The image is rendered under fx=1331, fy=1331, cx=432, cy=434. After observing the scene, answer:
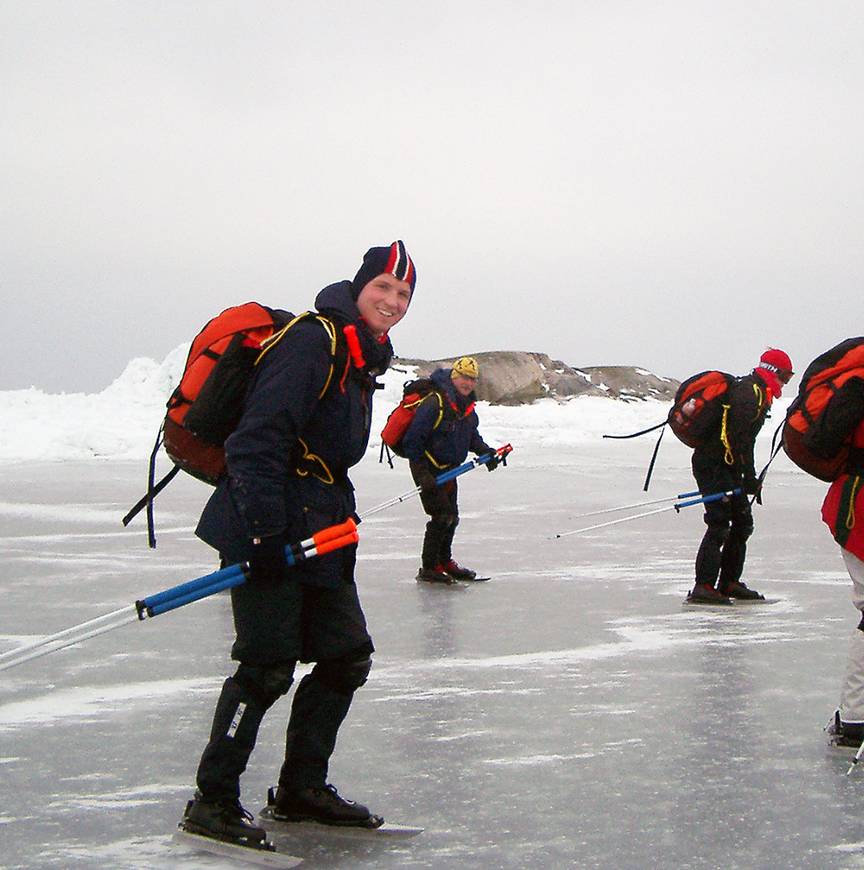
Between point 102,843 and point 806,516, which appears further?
point 806,516

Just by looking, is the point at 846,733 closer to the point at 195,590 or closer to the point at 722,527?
the point at 195,590

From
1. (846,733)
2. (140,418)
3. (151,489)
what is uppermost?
(151,489)

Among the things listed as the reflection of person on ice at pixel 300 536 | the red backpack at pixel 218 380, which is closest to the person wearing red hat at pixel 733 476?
the reflection of person on ice at pixel 300 536

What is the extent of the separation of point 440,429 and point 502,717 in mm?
4957

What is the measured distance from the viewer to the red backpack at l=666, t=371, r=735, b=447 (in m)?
8.78

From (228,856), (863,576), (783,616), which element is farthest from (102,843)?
(783,616)

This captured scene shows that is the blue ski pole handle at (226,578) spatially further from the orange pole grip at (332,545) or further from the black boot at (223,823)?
the black boot at (223,823)

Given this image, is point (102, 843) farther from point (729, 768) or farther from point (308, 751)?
point (729, 768)

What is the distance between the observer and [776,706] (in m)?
5.80

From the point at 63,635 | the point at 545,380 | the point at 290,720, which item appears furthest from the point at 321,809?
the point at 545,380

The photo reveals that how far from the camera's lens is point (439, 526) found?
1019 centimetres

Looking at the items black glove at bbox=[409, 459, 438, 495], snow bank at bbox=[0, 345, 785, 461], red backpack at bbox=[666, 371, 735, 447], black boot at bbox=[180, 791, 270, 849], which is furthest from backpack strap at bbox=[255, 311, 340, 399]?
snow bank at bbox=[0, 345, 785, 461]

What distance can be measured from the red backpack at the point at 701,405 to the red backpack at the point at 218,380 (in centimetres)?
518

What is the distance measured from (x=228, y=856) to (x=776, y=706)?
2925mm
